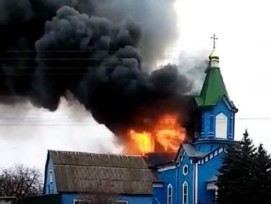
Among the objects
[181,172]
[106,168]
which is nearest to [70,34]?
[106,168]

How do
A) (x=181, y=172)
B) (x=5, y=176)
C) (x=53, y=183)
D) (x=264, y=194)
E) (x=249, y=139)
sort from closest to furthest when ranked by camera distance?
(x=264, y=194) < (x=249, y=139) < (x=53, y=183) < (x=181, y=172) < (x=5, y=176)

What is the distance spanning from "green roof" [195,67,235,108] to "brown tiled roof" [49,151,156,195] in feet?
19.1

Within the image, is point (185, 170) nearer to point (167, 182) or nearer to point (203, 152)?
point (203, 152)

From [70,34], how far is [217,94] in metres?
11.9

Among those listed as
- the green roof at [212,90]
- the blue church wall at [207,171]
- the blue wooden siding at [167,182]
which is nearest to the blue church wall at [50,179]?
the blue wooden siding at [167,182]

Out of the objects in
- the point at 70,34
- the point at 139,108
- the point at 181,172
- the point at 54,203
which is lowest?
the point at 54,203

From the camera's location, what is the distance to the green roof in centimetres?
4584

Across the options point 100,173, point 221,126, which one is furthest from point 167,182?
point 100,173

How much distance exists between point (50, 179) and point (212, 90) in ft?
40.7

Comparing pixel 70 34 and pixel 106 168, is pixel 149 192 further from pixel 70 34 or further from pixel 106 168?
pixel 70 34

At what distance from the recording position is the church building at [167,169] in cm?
4219

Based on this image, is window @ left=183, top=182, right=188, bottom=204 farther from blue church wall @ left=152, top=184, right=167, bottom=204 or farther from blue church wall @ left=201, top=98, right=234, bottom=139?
blue church wall @ left=201, top=98, right=234, bottom=139

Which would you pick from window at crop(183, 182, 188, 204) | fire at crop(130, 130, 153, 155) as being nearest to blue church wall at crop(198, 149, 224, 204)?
window at crop(183, 182, 188, 204)

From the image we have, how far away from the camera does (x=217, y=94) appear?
1813 inches
